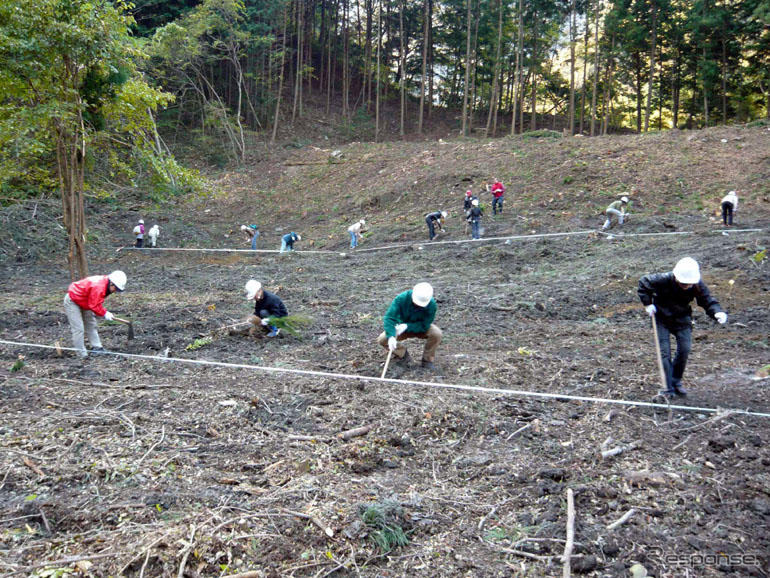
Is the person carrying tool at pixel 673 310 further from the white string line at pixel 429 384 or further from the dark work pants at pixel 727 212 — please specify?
the dark work pants at pixel 727 212

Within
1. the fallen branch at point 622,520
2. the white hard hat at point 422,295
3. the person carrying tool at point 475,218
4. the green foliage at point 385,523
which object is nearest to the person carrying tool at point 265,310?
the white hard hat at point 422,295

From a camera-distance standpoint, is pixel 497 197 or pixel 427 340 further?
pixel 497 197

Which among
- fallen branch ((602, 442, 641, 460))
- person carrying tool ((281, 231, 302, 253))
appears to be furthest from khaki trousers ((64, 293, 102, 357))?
person carrying tool ((281, 231, 302, 253))

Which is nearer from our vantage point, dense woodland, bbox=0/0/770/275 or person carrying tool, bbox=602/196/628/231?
dense woodland, bbox=0/0/770/275

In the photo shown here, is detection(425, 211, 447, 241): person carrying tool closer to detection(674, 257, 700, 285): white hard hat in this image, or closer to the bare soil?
the bare soil

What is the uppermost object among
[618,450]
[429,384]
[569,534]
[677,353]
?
[677,353]

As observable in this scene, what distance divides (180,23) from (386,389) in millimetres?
27754

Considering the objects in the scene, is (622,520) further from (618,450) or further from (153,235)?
(153,235)

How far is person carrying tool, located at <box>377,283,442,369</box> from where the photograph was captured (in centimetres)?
643

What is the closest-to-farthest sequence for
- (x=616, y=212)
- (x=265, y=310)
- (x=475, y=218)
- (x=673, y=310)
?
(x=673, y=310)
(x=265, y=310)
(x=616, y=212)
(x=475, y=218)

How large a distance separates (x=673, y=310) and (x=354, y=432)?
3.58 metres

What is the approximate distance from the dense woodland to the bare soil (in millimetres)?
3568

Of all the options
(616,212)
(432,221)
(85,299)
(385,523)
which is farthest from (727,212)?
(85,299)

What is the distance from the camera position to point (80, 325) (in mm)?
7566
